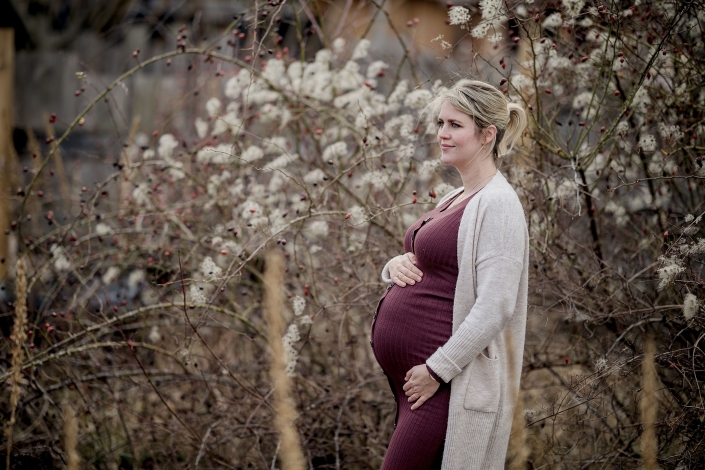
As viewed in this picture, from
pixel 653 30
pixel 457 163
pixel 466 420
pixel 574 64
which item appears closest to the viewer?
pixel 466 420

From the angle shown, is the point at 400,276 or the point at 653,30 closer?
the point at 400,276

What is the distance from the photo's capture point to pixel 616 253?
11.7 ft

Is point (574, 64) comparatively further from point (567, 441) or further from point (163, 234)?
point (163, 234)

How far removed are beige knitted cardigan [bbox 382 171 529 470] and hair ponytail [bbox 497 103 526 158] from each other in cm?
19

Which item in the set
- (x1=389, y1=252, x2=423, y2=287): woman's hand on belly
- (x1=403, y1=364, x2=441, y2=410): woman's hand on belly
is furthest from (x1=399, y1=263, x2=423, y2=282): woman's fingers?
(x1=403, y1=364, x2=441, y2=410): woman's hand on belly

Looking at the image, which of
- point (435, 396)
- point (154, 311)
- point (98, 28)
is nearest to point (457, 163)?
point (435, 396)

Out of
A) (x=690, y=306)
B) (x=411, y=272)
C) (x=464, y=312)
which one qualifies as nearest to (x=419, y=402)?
(x=464, y=312)

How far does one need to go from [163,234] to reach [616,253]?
261cm

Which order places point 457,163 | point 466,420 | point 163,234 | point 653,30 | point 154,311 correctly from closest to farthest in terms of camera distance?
point 466,420 → point 457,163 → point 653,30 → point 154,311 → point 163,234

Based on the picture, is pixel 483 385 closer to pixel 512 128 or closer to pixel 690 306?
pixel 512 128

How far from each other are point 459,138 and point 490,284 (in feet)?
1.71

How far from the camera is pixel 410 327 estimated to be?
222 centimetres

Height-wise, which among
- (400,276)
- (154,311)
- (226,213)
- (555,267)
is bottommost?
(154,311)

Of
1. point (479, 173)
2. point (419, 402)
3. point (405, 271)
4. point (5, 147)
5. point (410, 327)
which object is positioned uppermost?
point (479, 173)
